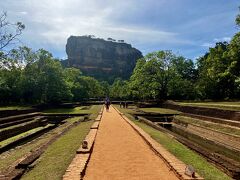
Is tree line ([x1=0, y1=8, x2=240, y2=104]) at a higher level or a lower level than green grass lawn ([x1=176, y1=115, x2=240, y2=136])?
higher

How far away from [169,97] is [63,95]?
66.5ft

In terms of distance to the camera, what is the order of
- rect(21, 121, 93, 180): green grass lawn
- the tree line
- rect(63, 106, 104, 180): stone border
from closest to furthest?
rect(63, 106, 104, 180): stone border, rect(21, 121, 93, 180): green grass lawn, the tree line

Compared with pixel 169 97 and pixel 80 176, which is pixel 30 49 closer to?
pixel 169 97

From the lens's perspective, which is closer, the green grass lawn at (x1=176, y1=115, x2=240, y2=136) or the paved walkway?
the paved walkway

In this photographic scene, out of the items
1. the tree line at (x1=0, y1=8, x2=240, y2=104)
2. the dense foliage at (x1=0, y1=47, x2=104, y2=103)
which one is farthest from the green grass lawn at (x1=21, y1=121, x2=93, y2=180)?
the dense foliage at (x1=0, y1=47, x2=104, y2=103)

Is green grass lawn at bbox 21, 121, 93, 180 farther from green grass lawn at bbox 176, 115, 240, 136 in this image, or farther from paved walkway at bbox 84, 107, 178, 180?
green grass lawn at bbox 176, 115, 240, 136

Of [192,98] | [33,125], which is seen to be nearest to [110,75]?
[192,98]

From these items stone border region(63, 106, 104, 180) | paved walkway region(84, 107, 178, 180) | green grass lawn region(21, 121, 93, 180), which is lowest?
green grass lawn region(21, 121, 93, 180)

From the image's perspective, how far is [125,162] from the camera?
10.4 m

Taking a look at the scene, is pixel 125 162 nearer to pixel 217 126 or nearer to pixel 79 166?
pixel 79 166

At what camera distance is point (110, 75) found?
194 metres

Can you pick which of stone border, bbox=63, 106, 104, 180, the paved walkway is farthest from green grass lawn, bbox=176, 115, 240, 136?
stone border, bbox=63, 106, 104, 180

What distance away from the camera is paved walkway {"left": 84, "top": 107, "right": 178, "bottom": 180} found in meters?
8.84

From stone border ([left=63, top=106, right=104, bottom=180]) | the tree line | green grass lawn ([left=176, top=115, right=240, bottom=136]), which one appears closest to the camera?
stone border ([left=63, top=106, right=104, bottom=180])
